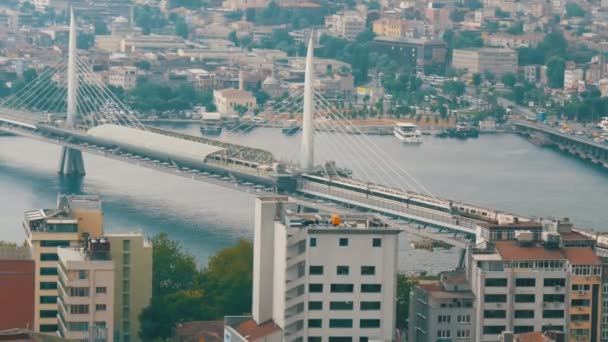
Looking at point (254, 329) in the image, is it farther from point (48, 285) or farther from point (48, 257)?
point (48, 257)

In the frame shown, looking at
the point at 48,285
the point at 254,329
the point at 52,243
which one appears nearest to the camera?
the point at 254,329

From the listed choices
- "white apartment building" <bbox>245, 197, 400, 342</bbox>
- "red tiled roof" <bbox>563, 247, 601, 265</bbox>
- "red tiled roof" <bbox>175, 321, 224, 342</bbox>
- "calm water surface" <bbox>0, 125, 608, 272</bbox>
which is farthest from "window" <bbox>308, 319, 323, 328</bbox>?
"calm water surface" <bbox>0, 125, 608, 272</bbox>

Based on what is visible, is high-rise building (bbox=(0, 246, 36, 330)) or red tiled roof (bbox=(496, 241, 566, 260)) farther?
high-rise building (bbox=(0, 246, 36, 330))

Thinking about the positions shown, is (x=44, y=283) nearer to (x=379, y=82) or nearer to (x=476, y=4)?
(x=379, y=82)

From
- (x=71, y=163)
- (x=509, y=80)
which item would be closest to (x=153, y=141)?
(x=71, y=163)

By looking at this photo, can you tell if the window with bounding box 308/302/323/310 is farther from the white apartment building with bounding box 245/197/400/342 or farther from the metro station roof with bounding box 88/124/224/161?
the metro station roof with bounding box 88/124/224/161

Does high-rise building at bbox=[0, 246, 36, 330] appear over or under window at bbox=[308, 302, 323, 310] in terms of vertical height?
under

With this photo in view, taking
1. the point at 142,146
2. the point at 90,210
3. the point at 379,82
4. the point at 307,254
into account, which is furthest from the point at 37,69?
the point at 307,254
